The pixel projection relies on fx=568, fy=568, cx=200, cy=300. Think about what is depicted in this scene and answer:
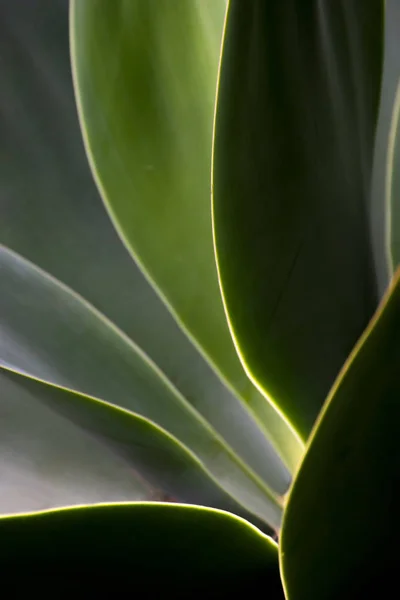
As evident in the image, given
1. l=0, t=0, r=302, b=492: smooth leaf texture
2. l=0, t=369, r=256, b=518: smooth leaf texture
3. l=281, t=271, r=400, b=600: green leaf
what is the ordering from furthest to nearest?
1. l=0, t=0, r=302, b=492: smooth leaf texture
2. l=0, t=369, r=256, b=518: smooth leaf texture
3. l=281, t=271, r=400, b=600: green leaf

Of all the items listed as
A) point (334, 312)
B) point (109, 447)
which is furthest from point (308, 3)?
point (109, 447)

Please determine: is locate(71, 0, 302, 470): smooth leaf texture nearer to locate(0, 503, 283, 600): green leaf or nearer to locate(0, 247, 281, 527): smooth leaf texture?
locate(0, 247, 281, 527): smooth leaf texture

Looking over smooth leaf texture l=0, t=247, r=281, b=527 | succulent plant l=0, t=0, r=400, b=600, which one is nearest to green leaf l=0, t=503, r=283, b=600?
succulent plant l=0, t=0, r=400, b=600

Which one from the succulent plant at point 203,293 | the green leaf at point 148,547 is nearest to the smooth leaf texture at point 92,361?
the succulent plant at point 203,293

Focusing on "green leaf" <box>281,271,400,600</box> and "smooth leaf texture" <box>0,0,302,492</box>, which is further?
"smooth leaf texture" <box>0,0,302,492</box>

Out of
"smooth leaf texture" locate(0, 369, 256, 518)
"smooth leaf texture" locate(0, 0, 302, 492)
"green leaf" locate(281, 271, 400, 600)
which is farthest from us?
"smooth leaf texture" locate(0, 0, 302, 492)

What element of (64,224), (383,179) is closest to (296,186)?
(383,179)

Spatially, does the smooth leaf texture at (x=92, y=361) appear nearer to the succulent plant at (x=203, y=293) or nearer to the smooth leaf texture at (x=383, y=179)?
the succulent plant at (x=203, y=293)
